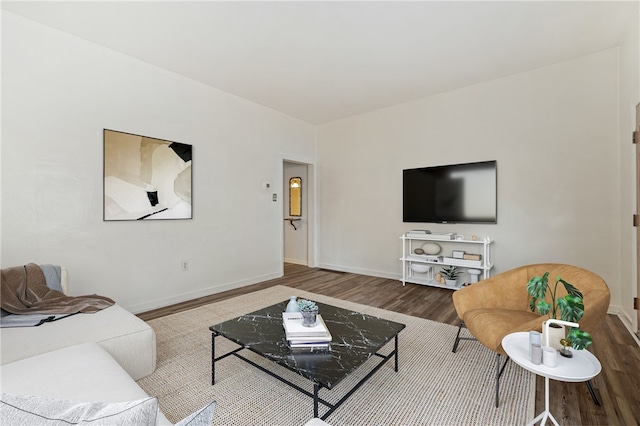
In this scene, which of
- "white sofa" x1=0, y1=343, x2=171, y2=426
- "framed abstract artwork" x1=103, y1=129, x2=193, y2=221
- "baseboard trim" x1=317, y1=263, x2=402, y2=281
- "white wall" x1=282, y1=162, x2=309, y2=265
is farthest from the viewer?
"white wall" x1=282, y1=162, x2=309, y2=265

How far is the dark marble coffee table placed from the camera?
1.46 metres

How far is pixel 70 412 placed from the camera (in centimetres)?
60

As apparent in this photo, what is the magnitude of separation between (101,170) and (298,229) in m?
4.03

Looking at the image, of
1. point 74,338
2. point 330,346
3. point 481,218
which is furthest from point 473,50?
point 74,338

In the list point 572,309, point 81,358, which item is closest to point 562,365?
point 572,309

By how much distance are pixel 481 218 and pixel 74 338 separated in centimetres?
440

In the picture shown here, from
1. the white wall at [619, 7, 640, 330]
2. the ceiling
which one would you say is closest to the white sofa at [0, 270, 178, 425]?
the ceiling

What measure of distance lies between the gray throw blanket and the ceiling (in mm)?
2238

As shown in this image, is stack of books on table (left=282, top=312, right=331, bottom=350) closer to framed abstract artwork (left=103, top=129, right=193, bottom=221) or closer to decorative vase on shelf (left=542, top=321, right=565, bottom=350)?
decorative vase on shelf (left=542, top=321, right=565, bottom=350)

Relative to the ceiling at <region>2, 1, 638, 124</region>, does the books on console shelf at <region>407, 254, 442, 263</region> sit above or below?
below

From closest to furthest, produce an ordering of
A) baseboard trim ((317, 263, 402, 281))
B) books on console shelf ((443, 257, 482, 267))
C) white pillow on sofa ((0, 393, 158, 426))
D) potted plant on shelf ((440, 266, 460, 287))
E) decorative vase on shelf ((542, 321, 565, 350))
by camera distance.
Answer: white pillow on sofa ((0, 393, 158, 426)) < decorative vase on shelf ((542, 321, 565, 350)) < books on console shelf ((443, 257, 482, 267)) < potted plant on shelf ((440, 266, 460, 287)) < baseboard trim ((317, 263, 402, 281))


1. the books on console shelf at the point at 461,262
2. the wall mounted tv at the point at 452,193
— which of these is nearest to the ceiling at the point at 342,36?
the wall mounted tv at the point at 452,193

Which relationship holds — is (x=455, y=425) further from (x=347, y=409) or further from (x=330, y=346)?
(x=330, y=346)

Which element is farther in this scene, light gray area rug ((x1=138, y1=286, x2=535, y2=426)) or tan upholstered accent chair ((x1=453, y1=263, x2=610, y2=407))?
tan upholstered accent chair ((x1=453, y1=263, x2=610, y2=407))
